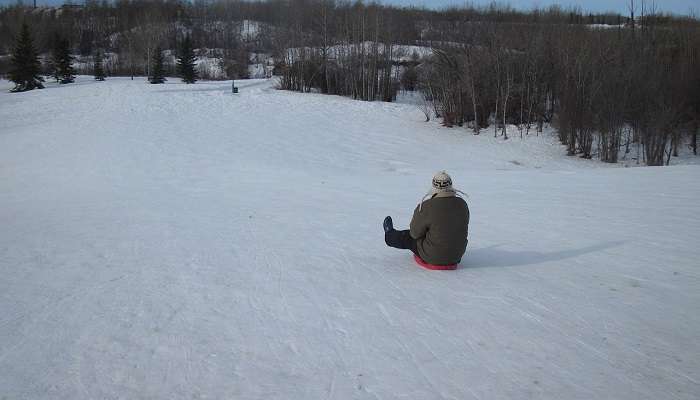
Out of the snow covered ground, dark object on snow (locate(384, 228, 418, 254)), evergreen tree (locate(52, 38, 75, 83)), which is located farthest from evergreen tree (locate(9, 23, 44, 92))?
dark object on snow (locate(384, 228, 418, 254))

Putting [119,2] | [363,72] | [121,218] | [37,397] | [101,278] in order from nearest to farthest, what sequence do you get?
[37,397], [101,278], [121,218], [363,72], [119,2]

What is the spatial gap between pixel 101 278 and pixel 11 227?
4.91 meters

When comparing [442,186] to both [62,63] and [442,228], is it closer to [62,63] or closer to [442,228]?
[442,228]

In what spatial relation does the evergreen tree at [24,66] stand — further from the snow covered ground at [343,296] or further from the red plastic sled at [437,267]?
the red plastic sled at [437,267]

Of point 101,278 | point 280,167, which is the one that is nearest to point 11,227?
point 101,278

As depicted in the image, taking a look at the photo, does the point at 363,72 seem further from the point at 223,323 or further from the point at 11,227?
the point at 223,323

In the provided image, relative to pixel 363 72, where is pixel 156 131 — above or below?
below

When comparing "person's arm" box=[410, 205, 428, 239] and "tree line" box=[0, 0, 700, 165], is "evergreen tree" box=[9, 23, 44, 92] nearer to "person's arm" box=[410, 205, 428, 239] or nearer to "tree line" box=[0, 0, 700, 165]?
"tree line" box=[0, 0, 700, 165]

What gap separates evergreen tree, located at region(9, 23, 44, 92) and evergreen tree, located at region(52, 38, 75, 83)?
3.03m

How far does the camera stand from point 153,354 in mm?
3875

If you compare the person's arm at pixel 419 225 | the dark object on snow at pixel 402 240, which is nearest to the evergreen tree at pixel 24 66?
the dark object on snow at pixel 402 240

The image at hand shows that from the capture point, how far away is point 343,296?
17.1ft

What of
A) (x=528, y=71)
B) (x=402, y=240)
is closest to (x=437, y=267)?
(x=402, y=240)

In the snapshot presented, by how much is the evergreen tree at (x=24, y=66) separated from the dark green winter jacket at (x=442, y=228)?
58130 millimetres
